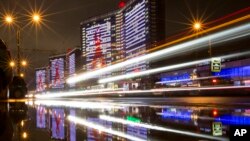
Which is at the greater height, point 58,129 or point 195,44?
point 195,44

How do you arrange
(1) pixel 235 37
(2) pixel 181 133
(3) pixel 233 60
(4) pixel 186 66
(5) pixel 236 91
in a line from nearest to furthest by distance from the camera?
(2) pixel 181 133 → (5) pixel 236 91 → (1) pixel 235 37 → (3) pixel 233 60 → (4) pixel 186 66

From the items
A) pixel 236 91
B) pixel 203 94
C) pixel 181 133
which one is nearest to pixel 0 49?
pixel 181 133

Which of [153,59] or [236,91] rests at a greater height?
[153,59]

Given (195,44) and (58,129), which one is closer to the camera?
(58,129)

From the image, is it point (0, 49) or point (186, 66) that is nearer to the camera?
point (0, 49)

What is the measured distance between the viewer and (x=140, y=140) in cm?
805

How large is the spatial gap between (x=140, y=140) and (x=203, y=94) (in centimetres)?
3632

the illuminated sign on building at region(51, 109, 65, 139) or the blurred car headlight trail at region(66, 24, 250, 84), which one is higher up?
the blurred car headlight trail at region(66, 24, 250, 84)

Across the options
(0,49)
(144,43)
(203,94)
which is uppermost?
(144,43)

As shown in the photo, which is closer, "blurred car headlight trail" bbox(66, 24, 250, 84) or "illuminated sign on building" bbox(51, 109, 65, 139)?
"illuminated sign on building" bbox(51, 109, 65, 139)

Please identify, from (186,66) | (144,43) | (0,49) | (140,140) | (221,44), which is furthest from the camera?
(144,43)

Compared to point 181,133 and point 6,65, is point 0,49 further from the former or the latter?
Result: point 181,133

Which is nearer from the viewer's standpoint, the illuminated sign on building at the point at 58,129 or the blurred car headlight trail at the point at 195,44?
the illuminated sign on building at the point at 58,129

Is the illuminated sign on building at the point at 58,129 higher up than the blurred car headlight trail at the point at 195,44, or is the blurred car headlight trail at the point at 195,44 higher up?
the blurred car headlight trail at the point at 195,44
